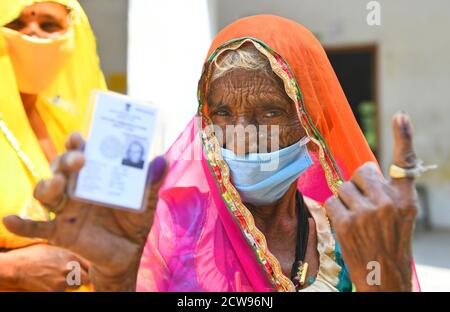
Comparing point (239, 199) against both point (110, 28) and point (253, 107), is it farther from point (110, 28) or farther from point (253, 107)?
point (110, 28)

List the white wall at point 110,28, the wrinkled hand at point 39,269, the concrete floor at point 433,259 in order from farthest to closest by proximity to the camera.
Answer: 1. the white wall at point 110,28
2. the concrete floor at point 433,259
3. the wrinkled hand at point 39,269

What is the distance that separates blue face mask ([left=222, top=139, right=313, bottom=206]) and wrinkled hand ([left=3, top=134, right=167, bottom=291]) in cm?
56

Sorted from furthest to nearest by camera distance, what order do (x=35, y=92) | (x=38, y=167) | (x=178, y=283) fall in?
(x=35, y=92) → (x=38, y=167) → (x=178, y=283)

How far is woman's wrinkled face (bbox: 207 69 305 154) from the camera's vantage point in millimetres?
1698

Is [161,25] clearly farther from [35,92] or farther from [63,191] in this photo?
[63,191]

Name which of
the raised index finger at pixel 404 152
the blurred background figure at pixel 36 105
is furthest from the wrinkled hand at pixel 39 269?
the raised index finger at pixel 404 152

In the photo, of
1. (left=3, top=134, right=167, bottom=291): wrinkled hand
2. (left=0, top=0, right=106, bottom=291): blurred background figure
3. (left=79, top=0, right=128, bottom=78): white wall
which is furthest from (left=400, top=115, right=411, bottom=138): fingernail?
(left=79, top=0, right=128, bottom=78): white wall

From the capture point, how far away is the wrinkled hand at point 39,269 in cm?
178

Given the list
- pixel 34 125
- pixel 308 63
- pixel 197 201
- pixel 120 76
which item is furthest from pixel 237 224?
pixel 120 76

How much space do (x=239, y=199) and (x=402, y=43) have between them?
5.50 meters

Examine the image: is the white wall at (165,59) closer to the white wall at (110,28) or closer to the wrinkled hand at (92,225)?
the white wall at (110,28)

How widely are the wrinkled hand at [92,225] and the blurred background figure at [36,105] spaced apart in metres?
0.51

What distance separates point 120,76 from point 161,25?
150 centimetres

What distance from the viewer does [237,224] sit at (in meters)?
1.74
